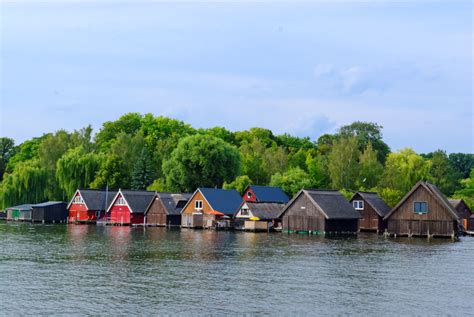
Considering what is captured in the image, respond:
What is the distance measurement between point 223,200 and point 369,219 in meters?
19.1

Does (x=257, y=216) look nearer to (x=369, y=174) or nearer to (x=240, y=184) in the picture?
(x=240, y=184)

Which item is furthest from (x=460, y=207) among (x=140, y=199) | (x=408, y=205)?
(x=140, y=199)

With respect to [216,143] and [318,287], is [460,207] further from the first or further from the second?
[318,287]

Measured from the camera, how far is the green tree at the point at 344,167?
368ft

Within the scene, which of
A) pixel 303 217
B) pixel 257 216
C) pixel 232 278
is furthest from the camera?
pixel 257 216

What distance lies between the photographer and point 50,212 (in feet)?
346

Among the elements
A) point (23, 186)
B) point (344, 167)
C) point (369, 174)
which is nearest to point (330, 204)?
point (369, 174)

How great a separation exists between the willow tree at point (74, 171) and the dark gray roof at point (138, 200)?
48.2 ft

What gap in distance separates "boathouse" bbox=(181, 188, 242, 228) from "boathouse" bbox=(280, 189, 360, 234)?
9677 millimetres

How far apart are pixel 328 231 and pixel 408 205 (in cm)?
948

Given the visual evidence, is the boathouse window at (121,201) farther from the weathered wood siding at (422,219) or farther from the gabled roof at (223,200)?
the weathered wood siding at (422,219)

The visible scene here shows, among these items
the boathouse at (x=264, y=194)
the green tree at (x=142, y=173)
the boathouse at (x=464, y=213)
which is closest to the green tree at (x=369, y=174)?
the boathouse at (x=464, y=213)

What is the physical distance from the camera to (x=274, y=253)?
53.0 meters

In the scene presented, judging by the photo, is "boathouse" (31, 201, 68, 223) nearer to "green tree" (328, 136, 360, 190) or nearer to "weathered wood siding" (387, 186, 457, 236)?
"green tree" (328, 136, 360, 190)
